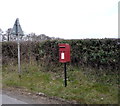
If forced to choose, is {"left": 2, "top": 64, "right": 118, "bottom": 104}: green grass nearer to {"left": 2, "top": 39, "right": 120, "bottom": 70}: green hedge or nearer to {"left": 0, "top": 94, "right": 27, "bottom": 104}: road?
{"left": 2, "top": 39, "right": 120, "bottom": 70}: green hedge

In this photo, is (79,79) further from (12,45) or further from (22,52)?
(12,45)

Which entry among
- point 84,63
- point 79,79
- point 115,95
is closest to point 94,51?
point 84,63

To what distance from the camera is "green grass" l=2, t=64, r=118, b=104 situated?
5346mm

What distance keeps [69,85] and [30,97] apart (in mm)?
1515

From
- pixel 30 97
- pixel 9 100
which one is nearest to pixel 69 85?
pixel 30 97

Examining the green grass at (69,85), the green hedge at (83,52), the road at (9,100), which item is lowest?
the road at (9,100)

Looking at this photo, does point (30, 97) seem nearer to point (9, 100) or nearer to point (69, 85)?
point (9, 100)

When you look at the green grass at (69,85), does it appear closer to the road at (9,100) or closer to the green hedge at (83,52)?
the green hedge at (83,52)

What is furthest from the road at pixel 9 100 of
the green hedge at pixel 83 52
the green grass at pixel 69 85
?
the green hedge at pixel 83 52

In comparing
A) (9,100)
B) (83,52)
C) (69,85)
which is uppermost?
(83,52)

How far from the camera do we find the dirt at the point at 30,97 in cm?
533

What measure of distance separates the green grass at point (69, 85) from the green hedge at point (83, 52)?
2.04 feet

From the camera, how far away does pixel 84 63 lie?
797 cm

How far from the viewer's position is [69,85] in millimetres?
6512
